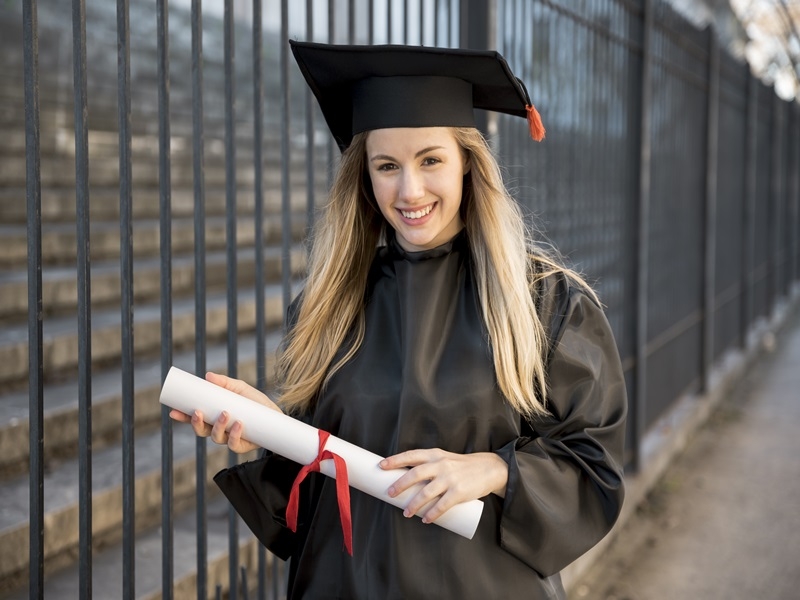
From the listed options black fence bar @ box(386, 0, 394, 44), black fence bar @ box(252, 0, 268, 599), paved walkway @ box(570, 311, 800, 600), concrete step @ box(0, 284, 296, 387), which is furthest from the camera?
paved walkway @ box(570, 311, 800, 600)

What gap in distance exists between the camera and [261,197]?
258 centimetres

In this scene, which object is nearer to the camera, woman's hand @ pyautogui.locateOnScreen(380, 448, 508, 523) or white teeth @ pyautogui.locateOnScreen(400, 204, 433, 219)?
woman's hand @ pyautogui.locateOnScreen(380, 448, 508, 523)

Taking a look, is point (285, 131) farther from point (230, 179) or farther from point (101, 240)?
point (101, 240)

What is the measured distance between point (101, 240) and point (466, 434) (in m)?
3.39

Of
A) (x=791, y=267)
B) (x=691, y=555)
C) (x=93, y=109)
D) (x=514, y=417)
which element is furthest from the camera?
(x=791, y=267)

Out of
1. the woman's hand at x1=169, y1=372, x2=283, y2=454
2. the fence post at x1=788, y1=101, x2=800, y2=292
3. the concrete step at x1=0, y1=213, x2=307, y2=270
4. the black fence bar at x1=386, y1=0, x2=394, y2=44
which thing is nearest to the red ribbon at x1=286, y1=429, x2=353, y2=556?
the woman's hand at x1=169, y1=372, x2=283, y2=454

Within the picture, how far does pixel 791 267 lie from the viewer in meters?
14.4

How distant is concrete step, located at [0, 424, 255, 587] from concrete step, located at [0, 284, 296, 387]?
1.37 feet

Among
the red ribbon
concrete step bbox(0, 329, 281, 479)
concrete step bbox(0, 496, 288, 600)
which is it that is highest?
the red ribbon

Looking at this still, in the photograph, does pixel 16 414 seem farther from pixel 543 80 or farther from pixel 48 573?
pixel 543 80

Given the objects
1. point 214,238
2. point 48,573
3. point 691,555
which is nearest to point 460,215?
point 48,573

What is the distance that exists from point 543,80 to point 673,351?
320 cm

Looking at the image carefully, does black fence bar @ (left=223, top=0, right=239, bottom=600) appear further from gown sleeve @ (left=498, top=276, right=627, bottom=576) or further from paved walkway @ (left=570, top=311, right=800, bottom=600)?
paved walkway @ (left=570, top=311, right=800, bottom=600)

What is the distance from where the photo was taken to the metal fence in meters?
2.09
